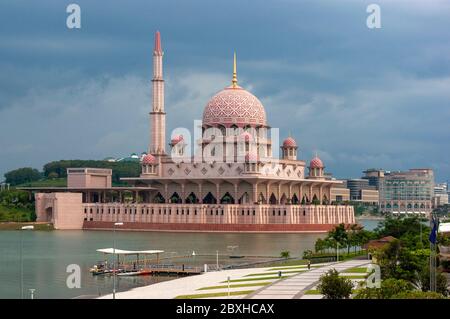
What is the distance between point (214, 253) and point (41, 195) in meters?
43.3

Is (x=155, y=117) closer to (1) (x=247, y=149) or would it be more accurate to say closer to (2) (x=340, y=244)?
(1) (x=247, y=149)

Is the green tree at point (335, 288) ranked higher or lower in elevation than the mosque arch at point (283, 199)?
lower

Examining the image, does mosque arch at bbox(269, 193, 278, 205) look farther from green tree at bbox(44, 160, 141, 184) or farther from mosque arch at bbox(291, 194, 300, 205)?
green tree at bbox(44, 160, 141, 184)

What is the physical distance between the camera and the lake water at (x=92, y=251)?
43.9 metres

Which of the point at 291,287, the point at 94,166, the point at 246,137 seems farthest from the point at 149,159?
the point at 291,287

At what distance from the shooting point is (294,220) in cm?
9619

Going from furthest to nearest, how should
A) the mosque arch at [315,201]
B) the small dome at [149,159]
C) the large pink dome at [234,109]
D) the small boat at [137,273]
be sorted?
the small dome at [149,159]
the mosque arch at [315,201]
the large pink dome at [234,109]
the small boat at [137,273]

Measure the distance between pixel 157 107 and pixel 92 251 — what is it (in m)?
43.4

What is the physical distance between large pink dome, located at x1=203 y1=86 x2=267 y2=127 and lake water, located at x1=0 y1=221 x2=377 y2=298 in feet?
58.2

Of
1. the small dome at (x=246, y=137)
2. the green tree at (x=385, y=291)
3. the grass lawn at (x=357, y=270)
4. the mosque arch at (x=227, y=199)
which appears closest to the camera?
the green tree at (x=385, y=291)

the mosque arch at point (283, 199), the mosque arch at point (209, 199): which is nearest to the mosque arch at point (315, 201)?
the mosque arch at point (283, 199)

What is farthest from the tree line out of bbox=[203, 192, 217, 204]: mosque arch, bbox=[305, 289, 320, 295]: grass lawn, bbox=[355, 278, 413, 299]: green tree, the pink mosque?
bbox=[355, 278, 413, 299]: green tree

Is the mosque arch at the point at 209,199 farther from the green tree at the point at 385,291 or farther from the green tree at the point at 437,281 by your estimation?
the green tree at the point at 385,291

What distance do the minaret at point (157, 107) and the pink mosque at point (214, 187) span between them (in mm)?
Answer: 126
